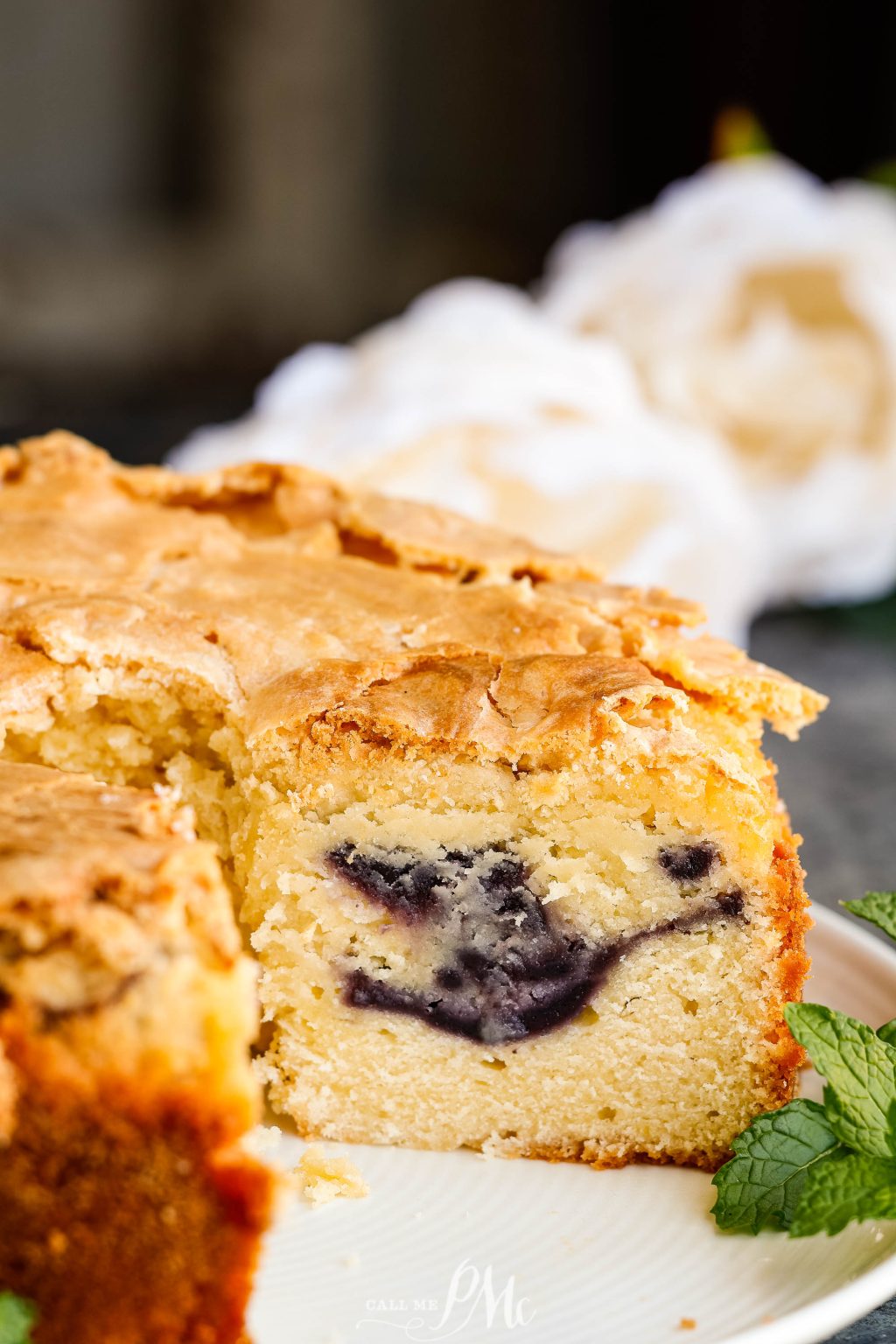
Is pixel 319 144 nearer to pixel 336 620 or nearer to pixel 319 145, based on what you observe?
pixel 319 145

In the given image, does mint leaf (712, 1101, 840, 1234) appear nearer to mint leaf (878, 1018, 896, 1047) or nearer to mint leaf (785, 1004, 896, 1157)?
mint leaf (785, 1004, 896, 1157)

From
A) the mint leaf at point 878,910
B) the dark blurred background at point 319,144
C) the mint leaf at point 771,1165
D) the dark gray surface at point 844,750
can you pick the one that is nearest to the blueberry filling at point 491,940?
the mint leaf at point 878,910

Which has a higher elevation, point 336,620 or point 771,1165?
point 336,620

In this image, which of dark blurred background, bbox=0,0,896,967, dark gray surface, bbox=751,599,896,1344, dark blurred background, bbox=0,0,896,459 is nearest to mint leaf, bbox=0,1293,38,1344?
dark gray surface, bbox=751,599,896,1344

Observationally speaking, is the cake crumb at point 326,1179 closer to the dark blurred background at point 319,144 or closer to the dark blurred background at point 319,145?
the dark blurred background at point 319,145

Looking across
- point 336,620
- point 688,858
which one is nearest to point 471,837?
point 688,858

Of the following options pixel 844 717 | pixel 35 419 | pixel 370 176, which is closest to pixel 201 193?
pixel 370 176
